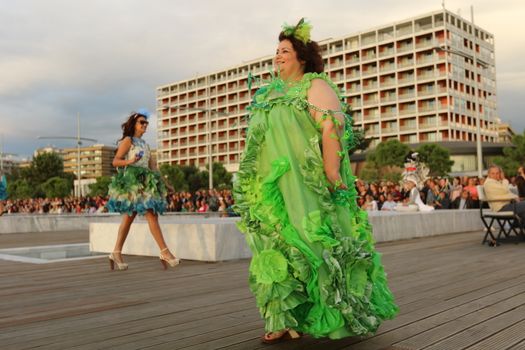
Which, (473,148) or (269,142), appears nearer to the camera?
(269,142)

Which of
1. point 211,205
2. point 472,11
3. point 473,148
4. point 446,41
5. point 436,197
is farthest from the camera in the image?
point 446,41

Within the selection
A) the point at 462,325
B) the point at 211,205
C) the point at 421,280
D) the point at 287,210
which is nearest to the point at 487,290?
the point at 421,280

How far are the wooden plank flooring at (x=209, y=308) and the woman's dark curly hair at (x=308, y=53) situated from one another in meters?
1.59

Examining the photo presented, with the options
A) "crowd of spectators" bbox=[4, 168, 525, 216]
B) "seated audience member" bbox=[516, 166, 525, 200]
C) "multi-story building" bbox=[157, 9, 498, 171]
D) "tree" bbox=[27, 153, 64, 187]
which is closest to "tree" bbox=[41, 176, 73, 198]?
"tree" bbox=[27, 153, 64, 187]

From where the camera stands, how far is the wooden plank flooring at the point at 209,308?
114 inches

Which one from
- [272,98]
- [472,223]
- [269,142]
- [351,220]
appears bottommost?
[472,223]

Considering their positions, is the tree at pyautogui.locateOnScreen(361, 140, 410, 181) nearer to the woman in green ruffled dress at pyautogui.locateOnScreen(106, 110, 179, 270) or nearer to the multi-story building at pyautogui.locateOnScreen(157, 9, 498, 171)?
the multi-story building at pyautogui.locateOnScreen(157, 9, 498, 171)

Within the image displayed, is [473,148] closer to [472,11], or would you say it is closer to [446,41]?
[446,41]

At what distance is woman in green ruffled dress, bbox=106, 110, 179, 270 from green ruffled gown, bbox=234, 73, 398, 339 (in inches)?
137

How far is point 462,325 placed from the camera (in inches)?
125

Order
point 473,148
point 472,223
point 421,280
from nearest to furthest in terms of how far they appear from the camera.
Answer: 1. point 421,280
2. point 472,223
3. point 473,148

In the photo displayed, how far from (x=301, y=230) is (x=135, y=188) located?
3.96 metres

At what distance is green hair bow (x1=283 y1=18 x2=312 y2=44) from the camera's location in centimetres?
301

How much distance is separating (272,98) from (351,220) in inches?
32.3
